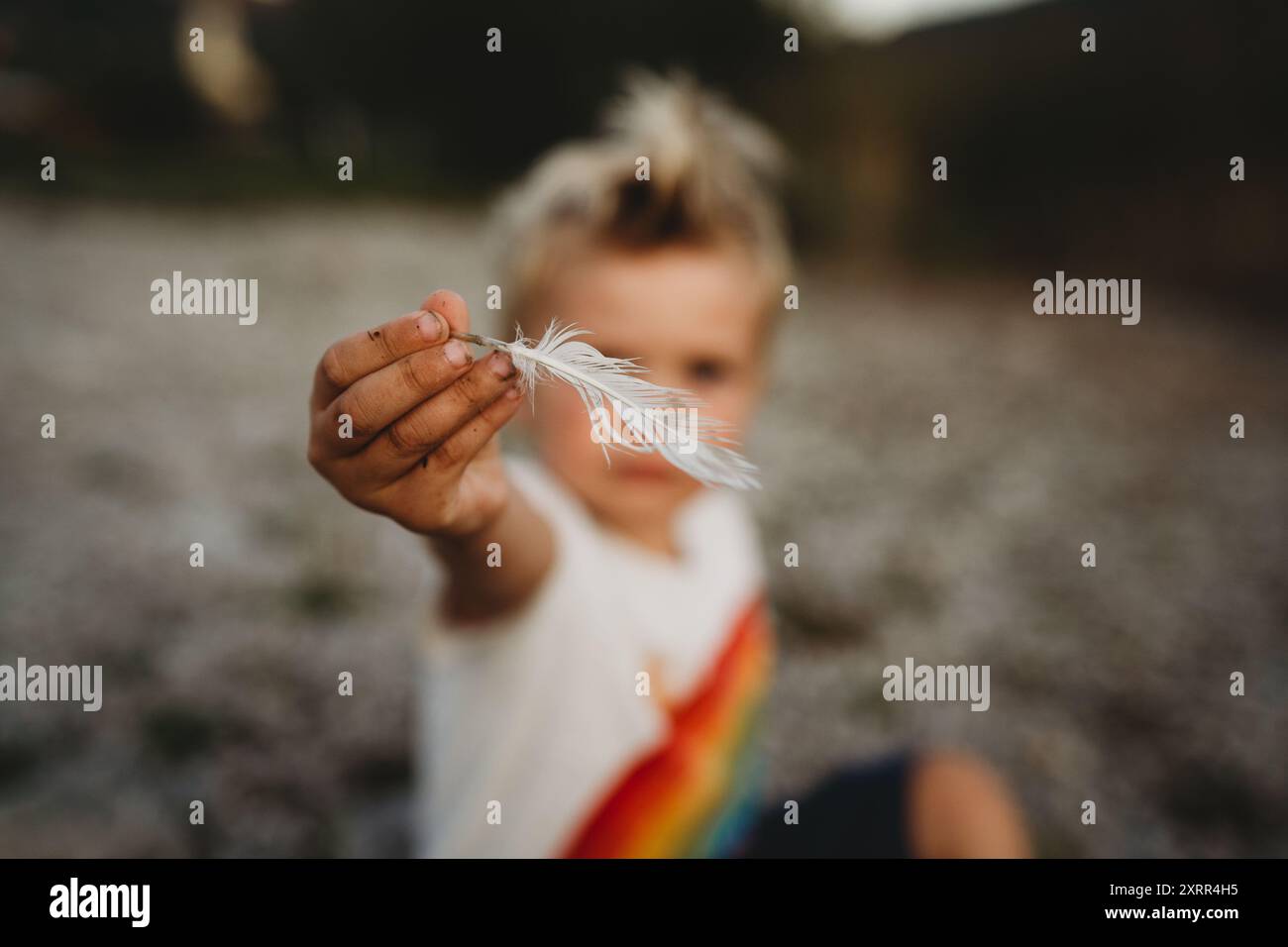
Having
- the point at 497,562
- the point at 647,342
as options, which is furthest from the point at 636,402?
the point at 647,342

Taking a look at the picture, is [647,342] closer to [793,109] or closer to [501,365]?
[501,365]

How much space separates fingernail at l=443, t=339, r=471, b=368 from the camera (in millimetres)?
738

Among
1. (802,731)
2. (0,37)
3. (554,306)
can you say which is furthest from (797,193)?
(0,37)

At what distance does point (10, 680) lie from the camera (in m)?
2.76

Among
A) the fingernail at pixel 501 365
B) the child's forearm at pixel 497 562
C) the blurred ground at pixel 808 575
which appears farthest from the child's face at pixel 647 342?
the blurred ground at pixel 808 575

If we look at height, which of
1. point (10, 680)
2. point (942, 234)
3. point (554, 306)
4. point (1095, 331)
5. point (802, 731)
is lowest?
point (802, 731)

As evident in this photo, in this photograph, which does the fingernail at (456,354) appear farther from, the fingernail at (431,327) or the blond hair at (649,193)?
the blond hair at (649,193)

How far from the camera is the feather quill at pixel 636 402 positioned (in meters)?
0.80

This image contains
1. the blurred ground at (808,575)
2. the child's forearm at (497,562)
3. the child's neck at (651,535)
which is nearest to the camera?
the child's forearm at (497,562)

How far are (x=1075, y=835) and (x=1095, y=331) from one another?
5964 millimetres

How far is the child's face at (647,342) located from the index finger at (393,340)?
62 cm

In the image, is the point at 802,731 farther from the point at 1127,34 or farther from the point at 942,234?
the point at 942,234

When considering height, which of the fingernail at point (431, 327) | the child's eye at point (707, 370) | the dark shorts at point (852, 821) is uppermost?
the child's eye at point (707, 370)
